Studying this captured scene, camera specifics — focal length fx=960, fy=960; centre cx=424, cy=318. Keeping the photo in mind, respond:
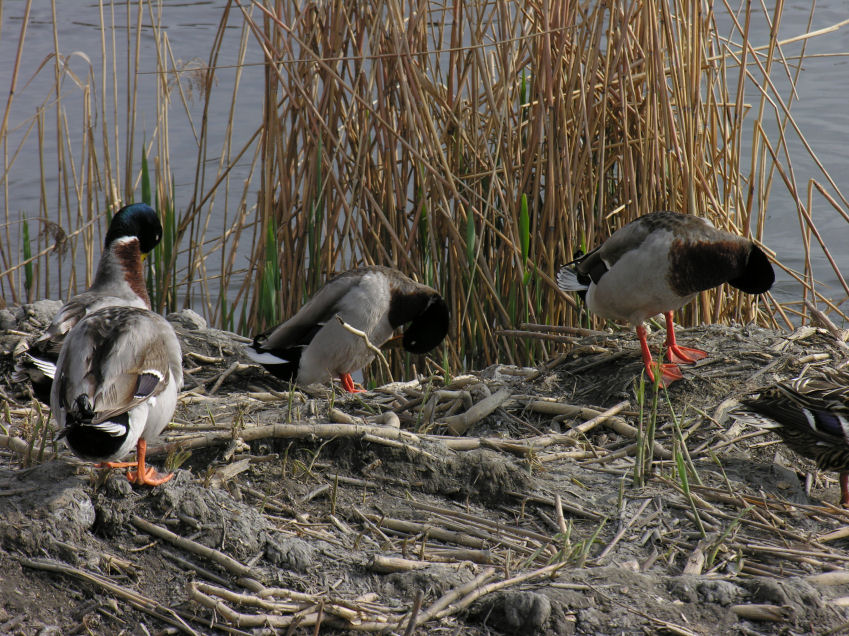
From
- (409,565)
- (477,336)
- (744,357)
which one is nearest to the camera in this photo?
(409,565)

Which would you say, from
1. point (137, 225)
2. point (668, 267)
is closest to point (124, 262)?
point (137, 225)

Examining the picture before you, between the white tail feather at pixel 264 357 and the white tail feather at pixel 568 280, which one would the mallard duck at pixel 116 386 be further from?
the white tail feather at pixel 568 280

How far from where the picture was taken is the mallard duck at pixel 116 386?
2.37 m

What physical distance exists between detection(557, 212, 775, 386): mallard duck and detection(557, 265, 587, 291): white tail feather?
151mm

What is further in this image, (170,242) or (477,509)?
(170,242)

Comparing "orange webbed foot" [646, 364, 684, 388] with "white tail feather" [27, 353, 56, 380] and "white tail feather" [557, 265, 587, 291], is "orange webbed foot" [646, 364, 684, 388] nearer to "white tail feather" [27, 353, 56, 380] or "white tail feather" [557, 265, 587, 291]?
"white tail feather" [557, 265, 587, 291]

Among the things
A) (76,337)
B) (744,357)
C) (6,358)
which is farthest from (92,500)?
(744,357)

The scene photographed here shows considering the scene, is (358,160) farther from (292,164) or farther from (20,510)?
(20,510)

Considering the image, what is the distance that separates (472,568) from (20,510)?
1074mm

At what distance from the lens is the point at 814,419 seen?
9.89 feet

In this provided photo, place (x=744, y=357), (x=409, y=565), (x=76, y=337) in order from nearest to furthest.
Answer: (x=409, y=565), (x=76, y=337), (x=744, y=357)

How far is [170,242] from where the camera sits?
4957 mm

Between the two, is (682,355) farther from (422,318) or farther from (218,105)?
(218,105)

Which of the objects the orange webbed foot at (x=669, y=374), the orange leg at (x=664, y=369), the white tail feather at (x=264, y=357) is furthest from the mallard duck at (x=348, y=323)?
the orange webbed foot at (x=669, y=374)
